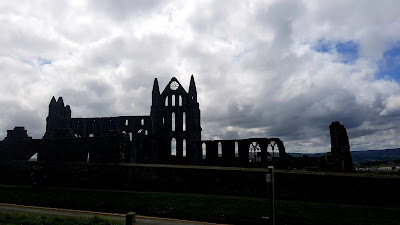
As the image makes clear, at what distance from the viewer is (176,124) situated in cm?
4919

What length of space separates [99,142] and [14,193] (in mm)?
5762

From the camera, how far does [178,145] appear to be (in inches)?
1873

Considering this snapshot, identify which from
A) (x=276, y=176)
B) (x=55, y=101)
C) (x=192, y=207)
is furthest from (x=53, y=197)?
(x=55, y=101)

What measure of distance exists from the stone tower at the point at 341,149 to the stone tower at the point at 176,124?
23362 millimetres

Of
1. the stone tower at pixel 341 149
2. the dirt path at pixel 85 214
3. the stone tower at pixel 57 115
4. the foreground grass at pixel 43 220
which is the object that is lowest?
the dirt path at pixel 85 214

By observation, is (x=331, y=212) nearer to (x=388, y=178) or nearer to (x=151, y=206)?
(x=388, y=178)

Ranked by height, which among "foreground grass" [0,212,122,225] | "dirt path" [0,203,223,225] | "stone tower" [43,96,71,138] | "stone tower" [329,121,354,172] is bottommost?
"dirt path" [0,203,223,225]

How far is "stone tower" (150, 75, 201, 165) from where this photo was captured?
4628cm

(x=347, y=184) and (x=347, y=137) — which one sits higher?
(x=347, y=137)

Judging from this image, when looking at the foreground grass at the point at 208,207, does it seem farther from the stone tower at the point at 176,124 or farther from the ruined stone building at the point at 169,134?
the stone tower at the point at 176,124

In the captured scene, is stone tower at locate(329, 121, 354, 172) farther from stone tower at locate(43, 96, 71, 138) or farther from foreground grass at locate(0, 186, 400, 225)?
stone tower at locate(43, 96, 71, 138)

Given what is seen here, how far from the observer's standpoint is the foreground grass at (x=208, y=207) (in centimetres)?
1229

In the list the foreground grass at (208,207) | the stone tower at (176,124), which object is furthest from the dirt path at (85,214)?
the stone tower at (176,124)

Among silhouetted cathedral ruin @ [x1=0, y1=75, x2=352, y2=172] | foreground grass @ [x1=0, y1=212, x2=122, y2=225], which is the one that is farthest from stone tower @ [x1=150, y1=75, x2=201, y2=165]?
foreground grass @ [x1=0, y1=212, x2=122, y2=225]
